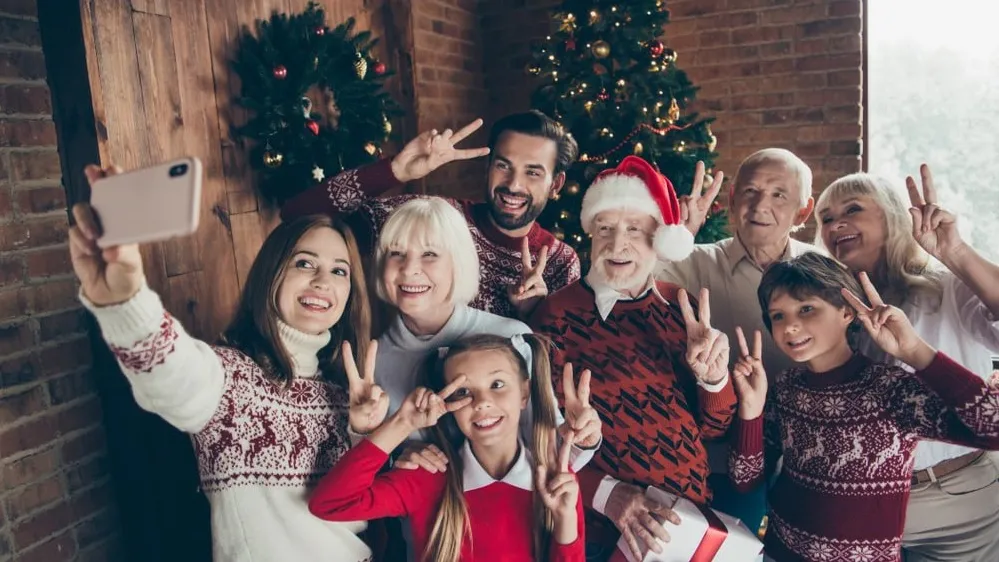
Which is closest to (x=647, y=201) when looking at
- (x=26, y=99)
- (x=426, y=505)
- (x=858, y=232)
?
(x=858, y=232)

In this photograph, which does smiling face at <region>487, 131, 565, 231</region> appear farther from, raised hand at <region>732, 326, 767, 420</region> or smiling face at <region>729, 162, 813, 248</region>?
raised hand at <region>732, 326, 767, 420</region>

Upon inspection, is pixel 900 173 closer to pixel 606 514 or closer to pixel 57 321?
pixel 606 514

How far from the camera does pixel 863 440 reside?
67.9 inches

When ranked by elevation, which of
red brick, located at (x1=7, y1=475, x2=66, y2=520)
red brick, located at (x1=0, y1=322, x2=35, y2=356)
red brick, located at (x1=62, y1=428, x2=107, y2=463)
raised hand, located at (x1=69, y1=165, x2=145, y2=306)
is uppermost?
raised hand, located at (x1=69, y1=165, x2=145, y2=306)

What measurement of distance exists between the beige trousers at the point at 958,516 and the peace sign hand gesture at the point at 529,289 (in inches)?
46.0

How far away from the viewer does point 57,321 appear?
2.14m

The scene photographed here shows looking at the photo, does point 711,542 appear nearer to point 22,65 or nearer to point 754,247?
point 754,247

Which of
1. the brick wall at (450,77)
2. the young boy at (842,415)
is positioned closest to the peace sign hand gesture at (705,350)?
the young boy at (842,415)

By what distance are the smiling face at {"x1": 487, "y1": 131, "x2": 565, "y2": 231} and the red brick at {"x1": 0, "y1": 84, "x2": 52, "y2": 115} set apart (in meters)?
1.35

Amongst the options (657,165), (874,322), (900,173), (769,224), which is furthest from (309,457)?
(900,173)

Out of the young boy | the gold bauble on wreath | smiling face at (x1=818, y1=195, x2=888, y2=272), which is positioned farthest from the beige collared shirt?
the gold bauble on wreath

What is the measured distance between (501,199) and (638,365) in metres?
0.78

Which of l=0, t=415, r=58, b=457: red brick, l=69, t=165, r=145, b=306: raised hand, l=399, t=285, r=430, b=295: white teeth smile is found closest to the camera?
l=69, t=165, r=145, b=306: raised hand

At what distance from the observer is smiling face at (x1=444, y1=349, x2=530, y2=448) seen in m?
1.62
